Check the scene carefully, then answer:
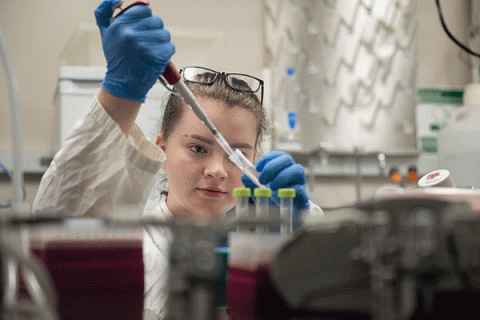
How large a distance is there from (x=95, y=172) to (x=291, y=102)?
150 centimetres

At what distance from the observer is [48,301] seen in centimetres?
31

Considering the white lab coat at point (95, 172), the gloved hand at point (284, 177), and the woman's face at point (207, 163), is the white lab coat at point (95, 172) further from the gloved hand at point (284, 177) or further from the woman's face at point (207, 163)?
the woman's face at point (207, 163)

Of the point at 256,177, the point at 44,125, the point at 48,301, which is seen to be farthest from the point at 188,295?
the point at 44,125

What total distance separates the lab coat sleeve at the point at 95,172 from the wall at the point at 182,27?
1175mm

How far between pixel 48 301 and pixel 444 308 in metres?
0.28

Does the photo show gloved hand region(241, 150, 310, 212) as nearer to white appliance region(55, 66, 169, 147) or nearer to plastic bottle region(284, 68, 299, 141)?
white appliance region(55, 66, 169, 147)

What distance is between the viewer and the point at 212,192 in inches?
47.4

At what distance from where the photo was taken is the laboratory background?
2.16 m

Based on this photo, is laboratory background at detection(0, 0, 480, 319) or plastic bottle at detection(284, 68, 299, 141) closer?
laboratory background at detection(0, 0, 480, 319)

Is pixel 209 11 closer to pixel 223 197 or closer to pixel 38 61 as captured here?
pixel 38 61

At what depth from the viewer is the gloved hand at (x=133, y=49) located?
0.90 metres

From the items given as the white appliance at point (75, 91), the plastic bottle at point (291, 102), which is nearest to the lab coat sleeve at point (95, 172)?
the white appliance at point (75, 91)

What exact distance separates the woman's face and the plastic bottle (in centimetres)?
107

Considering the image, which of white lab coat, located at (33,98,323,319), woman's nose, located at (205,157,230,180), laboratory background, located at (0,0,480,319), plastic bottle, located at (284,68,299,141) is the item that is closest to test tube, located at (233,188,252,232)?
white lab coat, located at (33,98,323,319)
